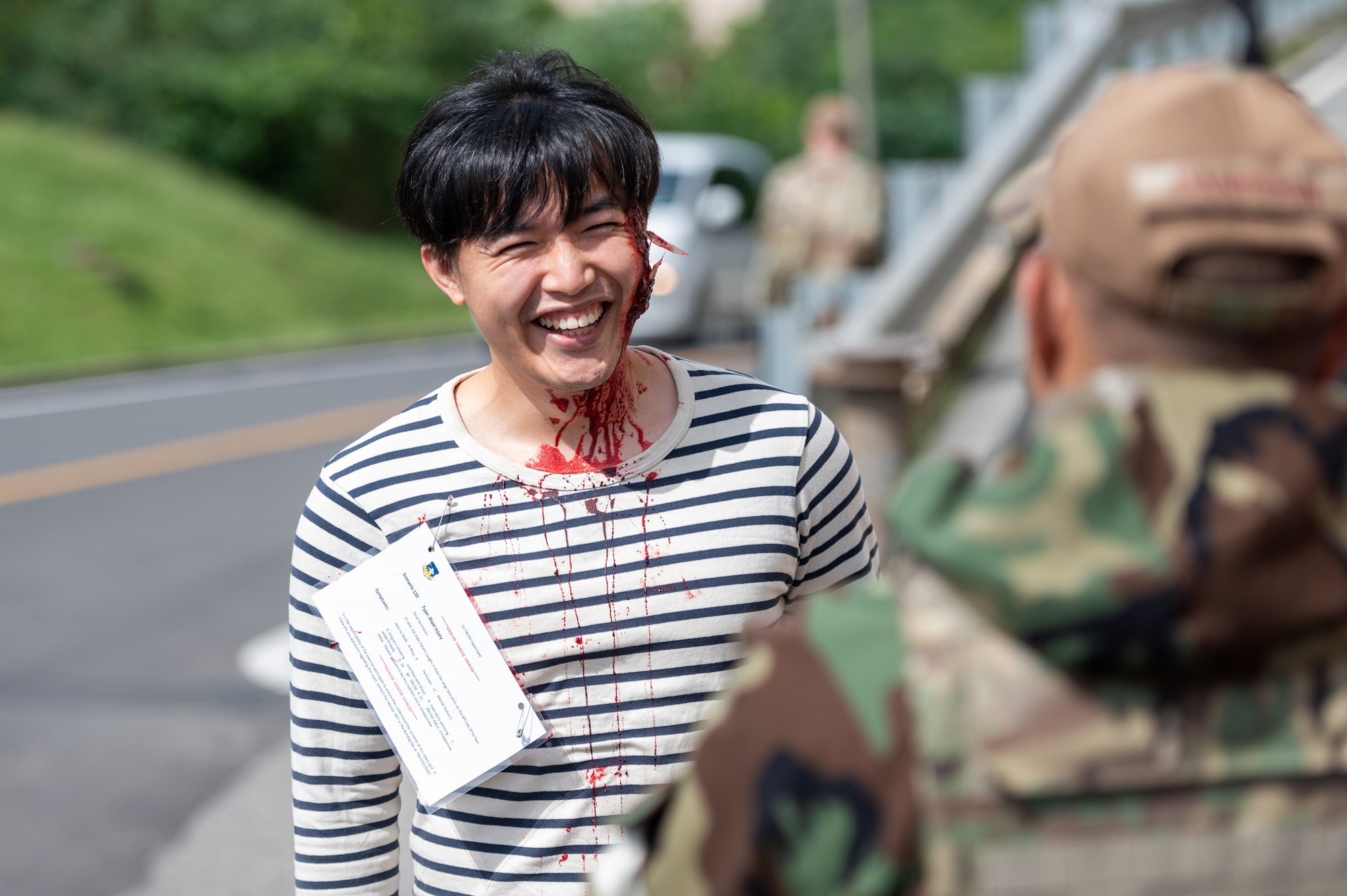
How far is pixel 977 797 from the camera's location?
106 centimetres

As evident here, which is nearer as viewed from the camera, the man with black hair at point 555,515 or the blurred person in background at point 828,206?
the man with black hair at point 555,515

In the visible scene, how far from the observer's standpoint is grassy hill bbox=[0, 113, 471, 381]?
17312 millimetres

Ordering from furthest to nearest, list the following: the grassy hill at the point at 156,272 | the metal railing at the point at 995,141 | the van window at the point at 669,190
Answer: the grassy hill at the point at 156,272
the van window at the point at 669,190
the metal railing at the point at 995,141

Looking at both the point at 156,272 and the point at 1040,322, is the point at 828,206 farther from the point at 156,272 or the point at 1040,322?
the point at 156,272

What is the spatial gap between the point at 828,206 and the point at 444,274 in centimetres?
707

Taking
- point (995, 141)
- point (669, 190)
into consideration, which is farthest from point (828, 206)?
point (669, 190)

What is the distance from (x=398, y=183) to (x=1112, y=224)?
1223 millimetres

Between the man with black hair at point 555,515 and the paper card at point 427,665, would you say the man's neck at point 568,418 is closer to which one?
the man with black hair at point 555,515

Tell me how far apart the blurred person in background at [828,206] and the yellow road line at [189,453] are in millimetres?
2826

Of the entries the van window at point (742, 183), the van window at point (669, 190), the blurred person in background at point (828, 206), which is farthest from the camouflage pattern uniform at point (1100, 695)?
the van window at point (742, 183)

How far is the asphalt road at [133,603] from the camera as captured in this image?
15.4 feet

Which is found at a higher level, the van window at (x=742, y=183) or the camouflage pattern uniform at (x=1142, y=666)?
the van window at (x=742, y=183)

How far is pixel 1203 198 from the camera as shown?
1.05 metres

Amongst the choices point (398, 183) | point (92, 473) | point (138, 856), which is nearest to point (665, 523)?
point (398, 183)
